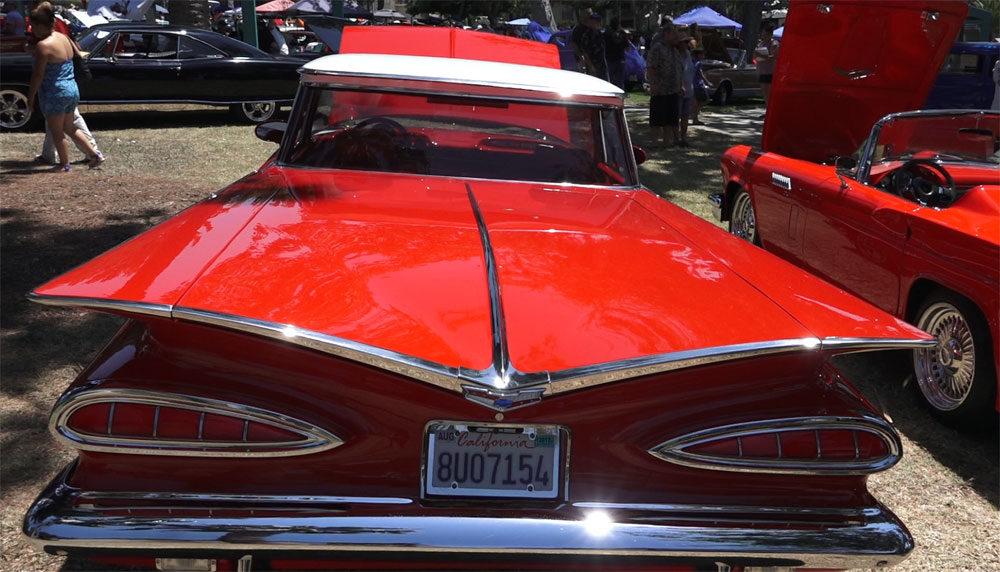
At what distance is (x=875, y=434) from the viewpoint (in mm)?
2148

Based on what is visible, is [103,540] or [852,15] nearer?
[103,540]

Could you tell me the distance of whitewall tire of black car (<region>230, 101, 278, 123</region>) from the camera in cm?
1260

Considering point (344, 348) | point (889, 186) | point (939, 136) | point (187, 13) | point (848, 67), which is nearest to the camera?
point (344, 348)

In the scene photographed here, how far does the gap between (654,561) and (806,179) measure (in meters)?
3.71

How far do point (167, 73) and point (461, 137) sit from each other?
30.0 ft

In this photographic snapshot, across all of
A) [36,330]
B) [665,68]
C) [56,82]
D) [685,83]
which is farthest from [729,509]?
[685,83]

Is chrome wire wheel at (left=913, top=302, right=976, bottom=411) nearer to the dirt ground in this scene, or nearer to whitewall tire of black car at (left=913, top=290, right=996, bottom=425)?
whitewall tire of black car at (left=913, top=290, right=996, bottom=425)

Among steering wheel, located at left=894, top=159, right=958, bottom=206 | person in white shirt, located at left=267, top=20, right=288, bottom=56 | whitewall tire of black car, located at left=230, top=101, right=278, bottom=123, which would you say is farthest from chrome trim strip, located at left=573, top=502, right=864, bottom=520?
person in white shirt, located at left=267, top=20, right=288, bottom=56

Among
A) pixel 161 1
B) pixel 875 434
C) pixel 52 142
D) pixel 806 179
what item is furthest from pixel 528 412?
pixel 161 1

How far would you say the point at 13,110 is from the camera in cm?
1077

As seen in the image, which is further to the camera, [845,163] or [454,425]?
[845,163]

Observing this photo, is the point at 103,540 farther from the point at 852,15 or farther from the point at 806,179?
the point at 852,15

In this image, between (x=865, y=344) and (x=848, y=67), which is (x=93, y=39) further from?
(x=865, y=344)

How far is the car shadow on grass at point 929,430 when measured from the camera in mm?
3676
